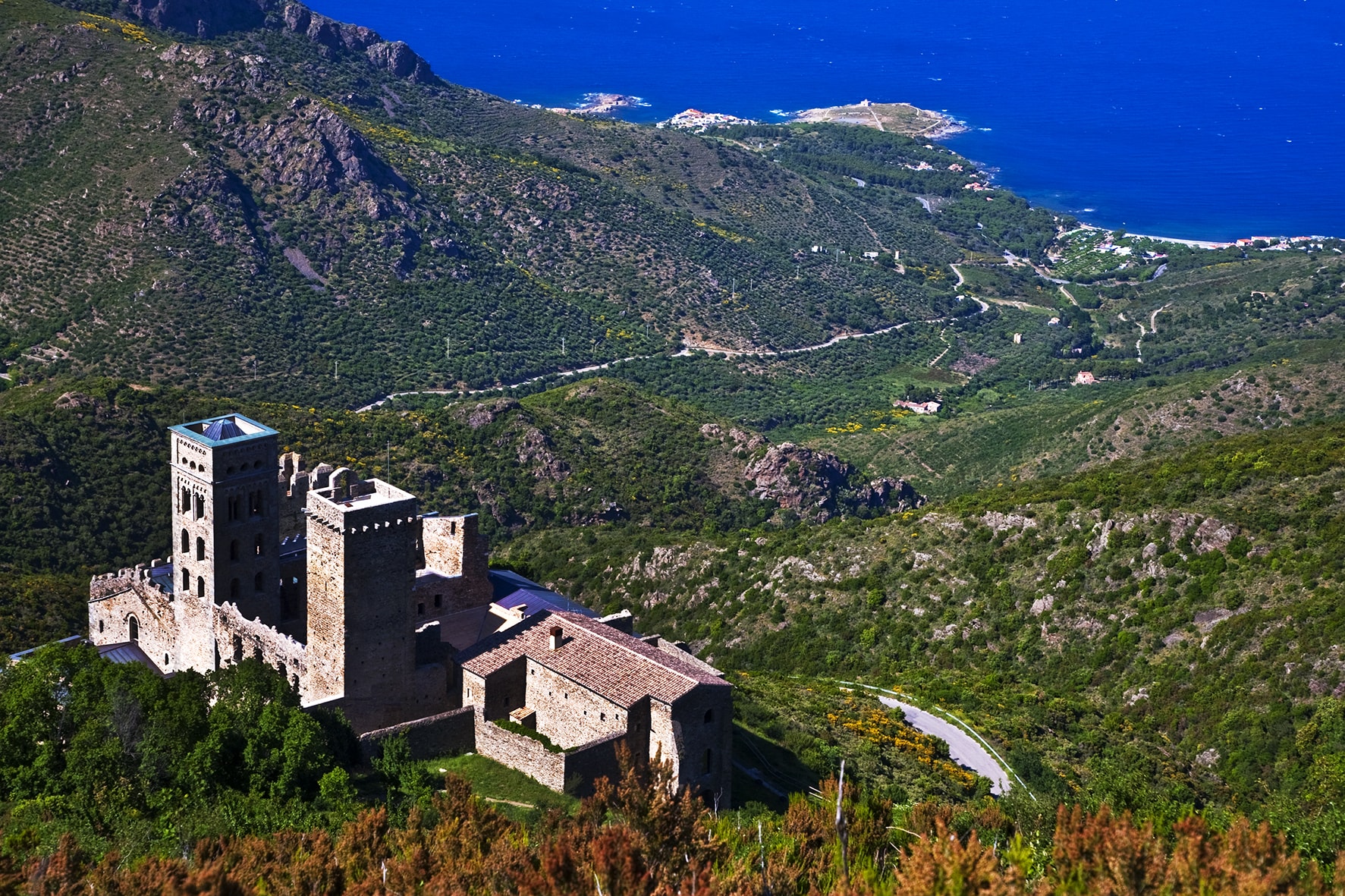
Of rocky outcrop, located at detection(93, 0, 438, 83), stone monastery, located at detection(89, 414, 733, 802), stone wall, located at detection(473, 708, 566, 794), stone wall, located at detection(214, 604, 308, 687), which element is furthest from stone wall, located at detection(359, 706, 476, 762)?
rocky outcrop, located at detection(93, 0, 438, 83)

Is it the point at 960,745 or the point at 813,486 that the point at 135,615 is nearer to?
the point at 960,745

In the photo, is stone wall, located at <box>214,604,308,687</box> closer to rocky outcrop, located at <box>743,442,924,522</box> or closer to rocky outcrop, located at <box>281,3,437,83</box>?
rocky outcrop, located at <box>743,442,924,522</box>

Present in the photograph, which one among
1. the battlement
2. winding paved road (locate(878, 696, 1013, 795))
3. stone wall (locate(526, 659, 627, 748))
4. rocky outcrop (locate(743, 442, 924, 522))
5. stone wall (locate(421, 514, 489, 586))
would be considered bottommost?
winding paved road (locate(878, 696, 1013, 795))

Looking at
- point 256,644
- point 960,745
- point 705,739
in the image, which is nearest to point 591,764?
point 705,739

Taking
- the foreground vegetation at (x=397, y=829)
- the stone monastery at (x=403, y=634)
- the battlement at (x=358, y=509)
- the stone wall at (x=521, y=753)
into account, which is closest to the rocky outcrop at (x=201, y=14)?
the stone monastery at (x=403, y=634)

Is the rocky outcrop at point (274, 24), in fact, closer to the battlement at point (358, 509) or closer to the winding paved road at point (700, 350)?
the winding paved road at point (700, 350)

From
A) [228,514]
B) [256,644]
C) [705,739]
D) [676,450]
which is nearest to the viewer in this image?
[705,739]
